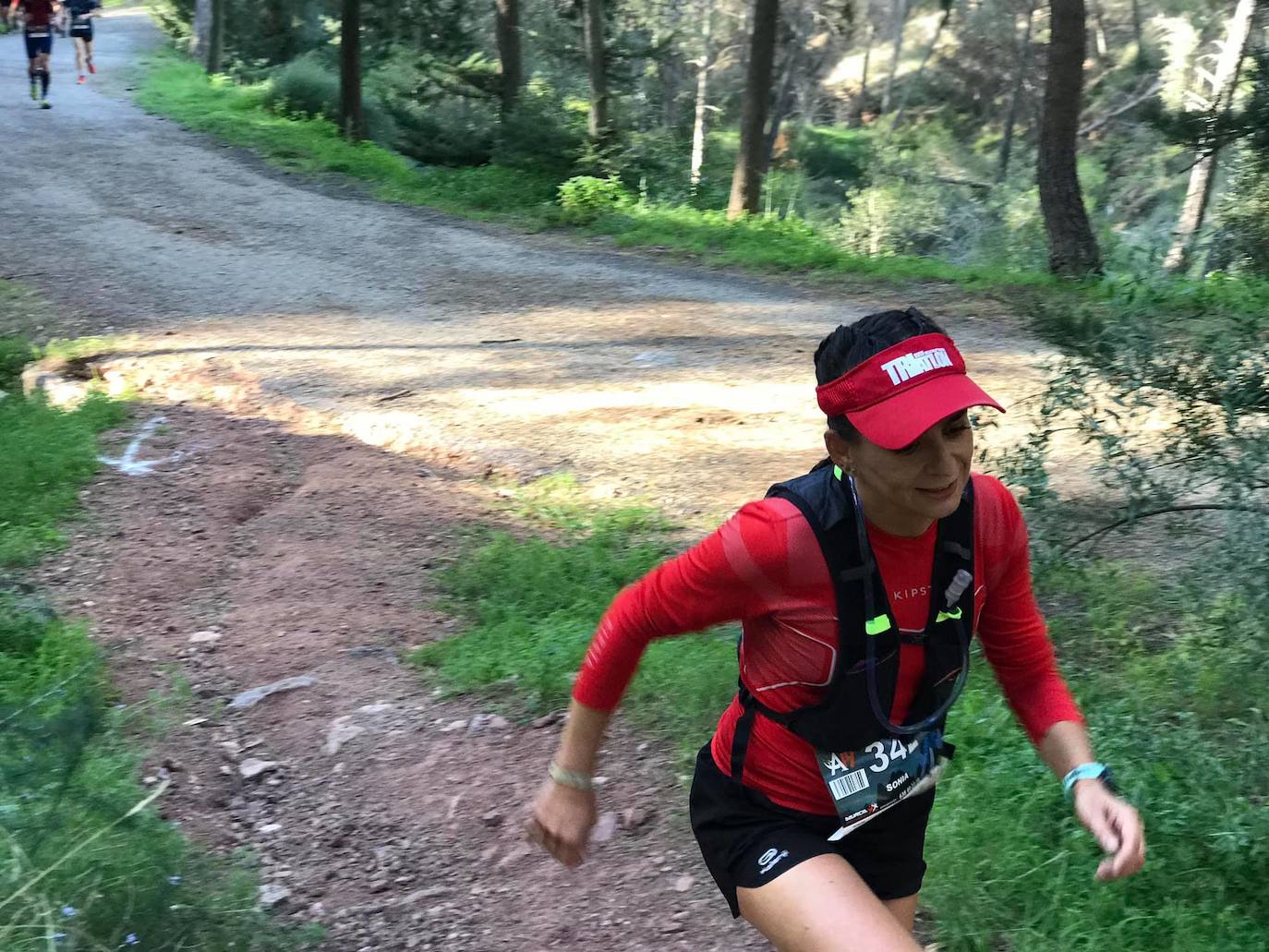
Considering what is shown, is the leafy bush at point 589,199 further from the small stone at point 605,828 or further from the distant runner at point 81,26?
the distant runner at point 81,26

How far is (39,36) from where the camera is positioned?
64.3 feet

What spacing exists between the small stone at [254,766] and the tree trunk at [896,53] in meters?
47.1

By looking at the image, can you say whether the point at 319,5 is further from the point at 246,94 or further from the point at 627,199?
the point at 627,199

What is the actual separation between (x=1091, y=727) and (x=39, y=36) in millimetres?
20322

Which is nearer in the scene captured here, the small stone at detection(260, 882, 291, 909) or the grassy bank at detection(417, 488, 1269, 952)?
the grassy bank at detection(417, 488, 1269, 952)

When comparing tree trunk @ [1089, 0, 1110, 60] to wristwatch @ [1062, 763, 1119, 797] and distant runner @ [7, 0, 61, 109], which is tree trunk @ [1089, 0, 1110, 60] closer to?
distant runner @ [7, 0, 61, 109]

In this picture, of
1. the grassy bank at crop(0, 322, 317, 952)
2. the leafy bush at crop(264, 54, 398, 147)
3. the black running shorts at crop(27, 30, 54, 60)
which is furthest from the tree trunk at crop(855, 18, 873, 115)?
the grassy bank at crop(0, 322, 317, 952)

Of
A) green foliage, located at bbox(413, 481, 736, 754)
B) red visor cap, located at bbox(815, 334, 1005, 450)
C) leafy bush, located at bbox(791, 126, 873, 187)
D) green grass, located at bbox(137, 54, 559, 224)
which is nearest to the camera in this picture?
red visor cap, located at bbox(815, 334, 1005, 450)

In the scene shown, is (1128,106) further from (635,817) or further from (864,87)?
(635,817)

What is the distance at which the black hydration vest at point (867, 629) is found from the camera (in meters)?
2.14

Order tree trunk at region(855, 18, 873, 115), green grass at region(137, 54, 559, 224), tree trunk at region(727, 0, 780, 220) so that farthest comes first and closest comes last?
tree trunk at region(855, 18, 873, 115) < green grass at region(137, 54, 559, 224) < tree trunk at region(727, 0, 780, 220)

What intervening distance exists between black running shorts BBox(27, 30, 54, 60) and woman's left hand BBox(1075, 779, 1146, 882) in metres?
21.3

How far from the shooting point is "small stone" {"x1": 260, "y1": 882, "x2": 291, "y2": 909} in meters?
3.93

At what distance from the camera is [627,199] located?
1602cm
